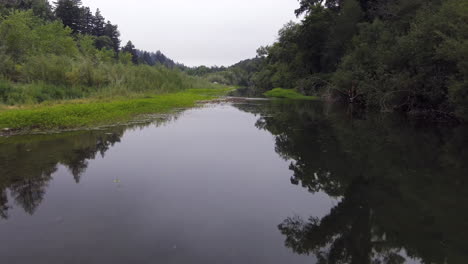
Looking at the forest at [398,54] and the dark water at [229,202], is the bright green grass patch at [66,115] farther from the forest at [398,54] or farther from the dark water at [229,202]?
the forest at [398,54]

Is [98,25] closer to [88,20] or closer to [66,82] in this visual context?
[88,20]

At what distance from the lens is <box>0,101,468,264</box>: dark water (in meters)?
4.33

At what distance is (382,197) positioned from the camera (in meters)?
6.30

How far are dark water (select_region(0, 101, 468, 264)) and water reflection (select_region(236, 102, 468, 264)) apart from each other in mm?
29

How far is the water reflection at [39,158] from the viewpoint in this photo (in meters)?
6.16

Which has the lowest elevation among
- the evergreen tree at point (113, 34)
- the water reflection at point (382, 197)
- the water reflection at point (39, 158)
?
the water reflection at point (382, 197)

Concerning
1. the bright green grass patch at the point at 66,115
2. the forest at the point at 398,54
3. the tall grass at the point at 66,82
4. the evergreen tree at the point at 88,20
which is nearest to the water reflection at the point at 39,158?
the bright green grass patch at the point at 66,115

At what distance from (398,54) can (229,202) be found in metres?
20.3

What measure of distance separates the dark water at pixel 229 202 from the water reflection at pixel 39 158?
0.15 feet

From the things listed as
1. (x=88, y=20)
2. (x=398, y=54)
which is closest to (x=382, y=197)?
(x=398, y=54)

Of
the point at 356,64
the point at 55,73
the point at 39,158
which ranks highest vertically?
the point at 356,64

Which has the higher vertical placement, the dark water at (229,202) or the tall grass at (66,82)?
the tall grass at (66,82)

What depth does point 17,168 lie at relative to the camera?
774 cm

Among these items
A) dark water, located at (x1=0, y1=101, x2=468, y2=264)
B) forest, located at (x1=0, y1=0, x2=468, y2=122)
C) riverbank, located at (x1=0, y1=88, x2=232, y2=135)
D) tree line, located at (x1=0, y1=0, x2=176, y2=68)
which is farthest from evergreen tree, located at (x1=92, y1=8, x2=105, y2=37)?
dark water, located at (x1=0, y1=101, x2=468, y2=264)
